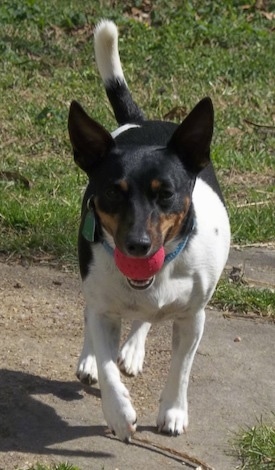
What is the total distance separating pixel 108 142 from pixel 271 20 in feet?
23.6

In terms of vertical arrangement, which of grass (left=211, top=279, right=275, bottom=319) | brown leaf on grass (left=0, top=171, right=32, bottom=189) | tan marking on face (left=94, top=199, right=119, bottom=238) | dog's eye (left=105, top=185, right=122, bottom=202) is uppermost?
dog's eye (left=105, top=185, right=122, bottom=202)

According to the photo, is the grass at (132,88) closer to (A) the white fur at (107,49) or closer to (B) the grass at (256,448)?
(A) the white fur at (107,49)

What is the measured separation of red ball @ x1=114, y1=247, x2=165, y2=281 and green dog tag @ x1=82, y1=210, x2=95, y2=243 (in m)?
0.23

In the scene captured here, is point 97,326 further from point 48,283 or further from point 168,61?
point 168,61

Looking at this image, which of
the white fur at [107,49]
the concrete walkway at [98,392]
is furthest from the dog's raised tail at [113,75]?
the concrete walkway at [98,392]

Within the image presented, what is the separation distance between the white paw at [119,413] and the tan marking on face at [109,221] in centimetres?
57

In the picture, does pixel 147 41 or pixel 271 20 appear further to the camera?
pixel 271 20

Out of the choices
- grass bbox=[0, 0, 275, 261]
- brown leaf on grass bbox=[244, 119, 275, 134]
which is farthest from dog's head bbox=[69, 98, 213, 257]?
brown leaf on grass bbox=[244, 119, 275, 134]

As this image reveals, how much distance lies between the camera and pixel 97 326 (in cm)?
434

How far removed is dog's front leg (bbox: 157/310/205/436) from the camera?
4.42 metres

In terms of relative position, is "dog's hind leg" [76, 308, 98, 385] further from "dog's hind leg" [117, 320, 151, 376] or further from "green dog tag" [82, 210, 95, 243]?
"green dog tag" [82, 210, 95, 243]

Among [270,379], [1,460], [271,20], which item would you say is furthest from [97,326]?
[271,20]

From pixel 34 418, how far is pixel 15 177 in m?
2.84

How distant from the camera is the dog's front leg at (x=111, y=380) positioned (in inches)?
161
